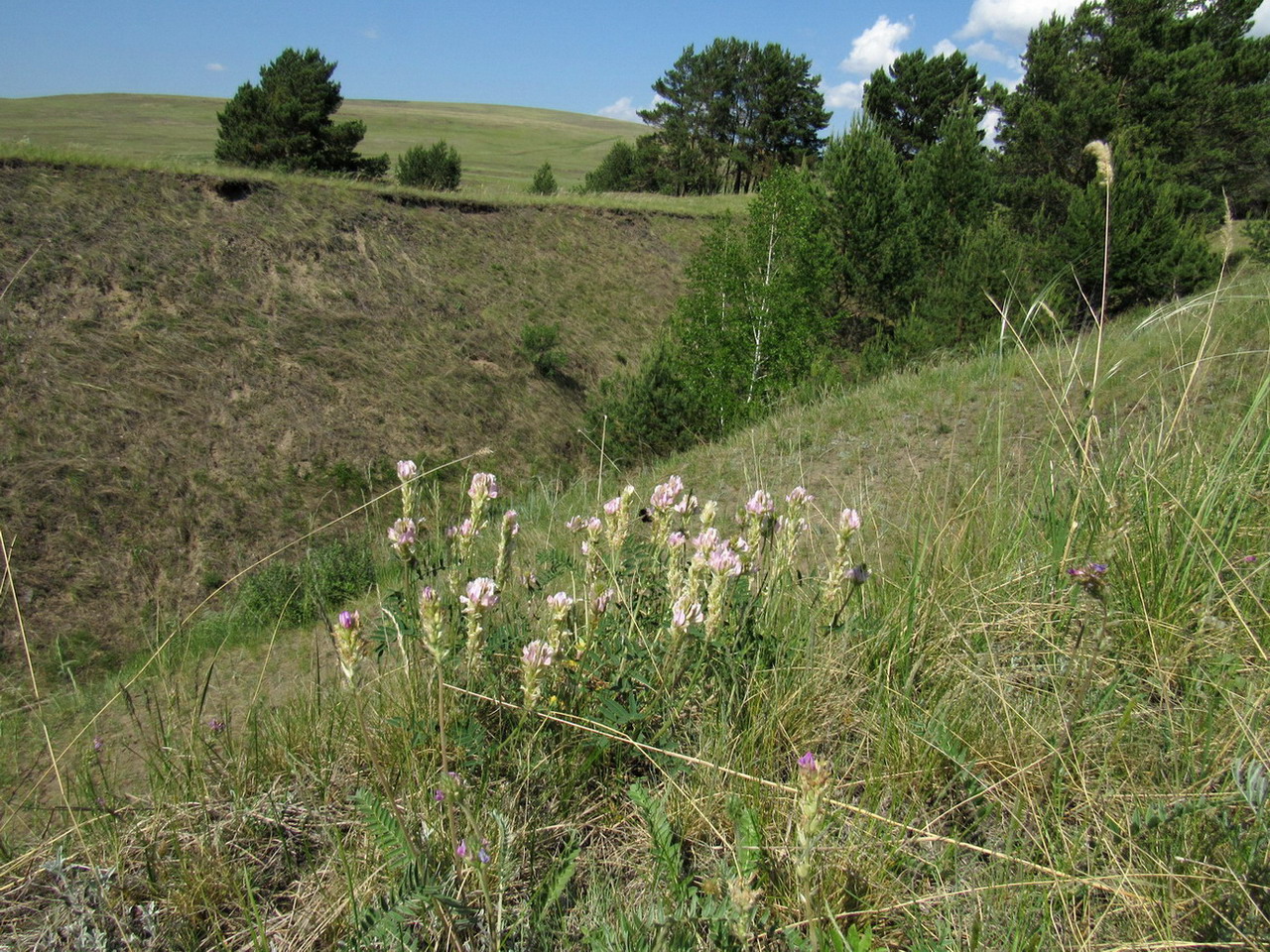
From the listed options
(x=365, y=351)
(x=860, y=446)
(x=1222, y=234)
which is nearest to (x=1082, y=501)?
(x=1222, y=234)

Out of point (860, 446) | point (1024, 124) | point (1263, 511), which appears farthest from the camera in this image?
point (1024, 124)

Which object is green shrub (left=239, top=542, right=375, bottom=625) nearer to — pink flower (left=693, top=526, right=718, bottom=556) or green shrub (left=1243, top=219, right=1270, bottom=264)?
pink flower (left=693, top=526, right=718, bottom=556)

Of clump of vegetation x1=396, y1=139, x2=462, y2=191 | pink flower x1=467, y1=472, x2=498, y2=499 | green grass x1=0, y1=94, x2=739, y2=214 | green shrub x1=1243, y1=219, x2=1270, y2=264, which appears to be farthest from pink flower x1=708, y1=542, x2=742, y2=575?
clump of vegetation x1=396, y1=139, x2=462, y2=191

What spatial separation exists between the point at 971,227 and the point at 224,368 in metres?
15.6

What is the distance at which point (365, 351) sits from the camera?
15594mm

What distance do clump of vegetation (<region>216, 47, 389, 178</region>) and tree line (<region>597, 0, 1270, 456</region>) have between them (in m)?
13.3

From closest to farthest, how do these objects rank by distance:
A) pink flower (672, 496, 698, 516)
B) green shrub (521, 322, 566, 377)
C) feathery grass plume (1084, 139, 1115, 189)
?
pink flower (672, 496, 698, 516) → feathery grass plume (1084, 139, 1115, 189) → green shrub (521, 322, 566, 377)

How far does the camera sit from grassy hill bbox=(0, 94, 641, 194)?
50750mm

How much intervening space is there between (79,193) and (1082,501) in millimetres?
18084

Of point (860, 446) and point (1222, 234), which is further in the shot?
point (860, 446)

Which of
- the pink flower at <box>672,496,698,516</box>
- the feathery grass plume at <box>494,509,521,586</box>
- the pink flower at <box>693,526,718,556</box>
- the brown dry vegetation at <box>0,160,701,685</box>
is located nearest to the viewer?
the pink flower at <box>693,526,718,556</box>

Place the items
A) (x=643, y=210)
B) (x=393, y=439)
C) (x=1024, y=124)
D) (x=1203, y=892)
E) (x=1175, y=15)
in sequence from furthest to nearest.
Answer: (x=643, y=210)
(x=1175, y=15)
(x=1024, y=124)
(x=393, y=439)
(x=1203, y=892)

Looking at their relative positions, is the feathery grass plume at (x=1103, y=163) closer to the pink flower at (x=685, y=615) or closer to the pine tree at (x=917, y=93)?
the pink flower at (x=685, y=615)

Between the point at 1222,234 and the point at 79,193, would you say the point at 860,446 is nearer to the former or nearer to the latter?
the point at 1222,234
